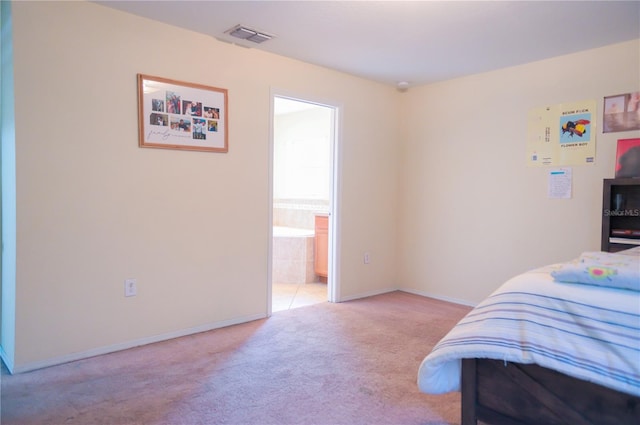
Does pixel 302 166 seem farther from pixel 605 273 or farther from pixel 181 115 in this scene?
pixel 605 273

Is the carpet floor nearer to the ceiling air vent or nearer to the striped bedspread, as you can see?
the striped bedspread

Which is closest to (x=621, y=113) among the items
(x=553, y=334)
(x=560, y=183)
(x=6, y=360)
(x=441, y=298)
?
(x=560, y=183)

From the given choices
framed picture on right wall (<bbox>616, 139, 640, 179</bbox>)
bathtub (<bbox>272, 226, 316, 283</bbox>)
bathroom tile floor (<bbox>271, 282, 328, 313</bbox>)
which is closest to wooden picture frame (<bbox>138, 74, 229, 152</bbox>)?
bathroom tile floor (<bbox>271, 282, 328, 313</bbox>)

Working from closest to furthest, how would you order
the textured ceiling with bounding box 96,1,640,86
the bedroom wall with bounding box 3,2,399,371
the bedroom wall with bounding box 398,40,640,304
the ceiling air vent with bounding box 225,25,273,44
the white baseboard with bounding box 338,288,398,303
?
the bedroom wall with bounding box 3,2,399,371 < the textured ceiling with bounding box 96,1,640,86 < the ceiling air vent with bounding box 225,25,273,44 < the bedroom wall with bounding box 398,40,640,304 < the white baseboard with bounding box 338,288,398,303

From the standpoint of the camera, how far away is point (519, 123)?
369cm

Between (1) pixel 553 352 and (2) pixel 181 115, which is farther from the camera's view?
(2) pixel 181 115

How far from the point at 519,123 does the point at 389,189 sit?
4.68 feet

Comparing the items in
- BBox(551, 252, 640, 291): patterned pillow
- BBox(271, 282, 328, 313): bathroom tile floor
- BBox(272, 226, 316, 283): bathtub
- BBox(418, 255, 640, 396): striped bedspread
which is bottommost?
BBox(271, 282, 328, 313): bathroom tile floor

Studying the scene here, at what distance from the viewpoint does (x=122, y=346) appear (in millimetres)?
2807

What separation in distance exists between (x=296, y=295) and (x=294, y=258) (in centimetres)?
69

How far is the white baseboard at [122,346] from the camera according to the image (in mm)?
2474

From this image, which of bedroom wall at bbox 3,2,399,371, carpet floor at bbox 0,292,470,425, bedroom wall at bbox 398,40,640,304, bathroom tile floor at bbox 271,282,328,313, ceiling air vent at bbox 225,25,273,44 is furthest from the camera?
bathroom tile floor at bbox 271,282,328,313

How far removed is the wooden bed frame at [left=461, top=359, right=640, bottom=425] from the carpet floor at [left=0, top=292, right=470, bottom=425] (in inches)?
14.9

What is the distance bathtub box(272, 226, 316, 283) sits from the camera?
198 inches
